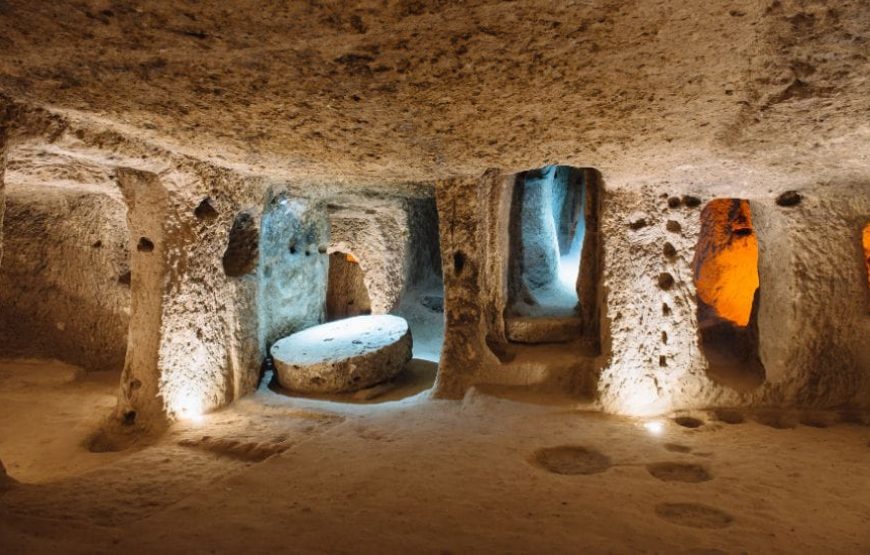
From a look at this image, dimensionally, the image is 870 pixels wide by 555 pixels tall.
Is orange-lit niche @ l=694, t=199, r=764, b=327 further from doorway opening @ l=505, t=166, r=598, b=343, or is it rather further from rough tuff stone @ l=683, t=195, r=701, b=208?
rough tuff stone @ l=683, t=195, r=701, b=208

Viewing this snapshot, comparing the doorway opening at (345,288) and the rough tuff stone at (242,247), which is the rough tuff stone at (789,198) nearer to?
the rough tuff stone at (242,247)

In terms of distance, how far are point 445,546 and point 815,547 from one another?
1498 millimetres

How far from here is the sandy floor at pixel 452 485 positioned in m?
2.15

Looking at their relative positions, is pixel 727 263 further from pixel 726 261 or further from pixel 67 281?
pixel 67 281

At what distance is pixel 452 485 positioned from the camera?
273 cm

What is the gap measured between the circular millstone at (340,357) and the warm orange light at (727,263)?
16.1 ft

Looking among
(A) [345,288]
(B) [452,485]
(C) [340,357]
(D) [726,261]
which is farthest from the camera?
(A) [345,288]

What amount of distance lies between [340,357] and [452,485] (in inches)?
97.2

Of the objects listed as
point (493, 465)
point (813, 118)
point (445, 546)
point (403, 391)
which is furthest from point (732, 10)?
point (403, 391)

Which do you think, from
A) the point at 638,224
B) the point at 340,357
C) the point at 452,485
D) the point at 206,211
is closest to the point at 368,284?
the point at 340,357

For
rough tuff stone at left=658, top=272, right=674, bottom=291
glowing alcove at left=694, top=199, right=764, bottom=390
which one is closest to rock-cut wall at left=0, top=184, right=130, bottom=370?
rough tuff stone at left=658, top=272, right=674, bottom=291

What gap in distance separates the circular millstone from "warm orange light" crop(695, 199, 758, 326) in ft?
16.1

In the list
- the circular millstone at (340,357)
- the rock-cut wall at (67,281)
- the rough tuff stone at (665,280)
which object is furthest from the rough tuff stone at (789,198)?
the rock-cut wall at (67,281)

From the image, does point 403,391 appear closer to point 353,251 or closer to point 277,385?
point 277,385
